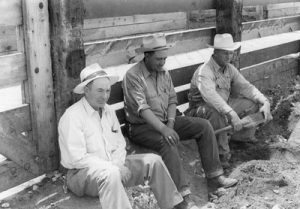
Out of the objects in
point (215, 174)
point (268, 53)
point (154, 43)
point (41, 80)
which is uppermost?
point (154, 43)

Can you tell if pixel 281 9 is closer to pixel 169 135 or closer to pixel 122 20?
pixel 122 20

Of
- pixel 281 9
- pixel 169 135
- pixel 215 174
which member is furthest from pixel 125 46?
pixel 281 9

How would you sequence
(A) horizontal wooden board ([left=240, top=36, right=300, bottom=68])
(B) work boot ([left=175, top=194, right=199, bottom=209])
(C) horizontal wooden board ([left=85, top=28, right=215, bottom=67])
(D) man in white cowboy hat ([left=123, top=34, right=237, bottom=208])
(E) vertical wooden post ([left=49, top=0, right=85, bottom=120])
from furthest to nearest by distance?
(A) horizontal wooden board ([left=240, top=36, right=300, bottom=68])
(C) horizontal wooden board ([left=85, top=28, right=215, bottom=67])
(D) man in white cowboy hat ([left=123, top=34, right=237, bottom=208])
(B) work boot ([left=175, top=194, right=199, bottom=209])
(E) vertical wooden post ([left=49, top=0, right=85, bottom=120])

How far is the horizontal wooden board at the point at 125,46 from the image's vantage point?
542 cm

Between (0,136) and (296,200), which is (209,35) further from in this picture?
(0,136)

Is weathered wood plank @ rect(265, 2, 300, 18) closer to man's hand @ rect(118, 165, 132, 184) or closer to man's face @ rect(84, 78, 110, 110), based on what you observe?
man's face @ rect(84, 78, 110, 110)

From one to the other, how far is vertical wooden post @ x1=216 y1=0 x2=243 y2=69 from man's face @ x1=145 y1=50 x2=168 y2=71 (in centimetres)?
218

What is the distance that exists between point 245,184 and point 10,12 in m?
3.06

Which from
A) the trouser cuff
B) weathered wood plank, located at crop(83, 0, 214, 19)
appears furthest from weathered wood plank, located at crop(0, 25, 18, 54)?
the trouser cuff

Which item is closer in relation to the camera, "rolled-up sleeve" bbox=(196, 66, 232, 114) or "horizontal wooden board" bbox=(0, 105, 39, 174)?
"horizontal wooden board" bbox=(0, 105, 39, 174)

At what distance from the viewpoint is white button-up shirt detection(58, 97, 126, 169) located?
4.07 m

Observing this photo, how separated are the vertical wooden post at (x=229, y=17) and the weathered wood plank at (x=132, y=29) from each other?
212cm

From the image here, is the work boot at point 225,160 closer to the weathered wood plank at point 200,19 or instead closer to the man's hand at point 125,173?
the man's hand at point 125,173

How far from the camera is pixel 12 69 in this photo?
13.7ft
